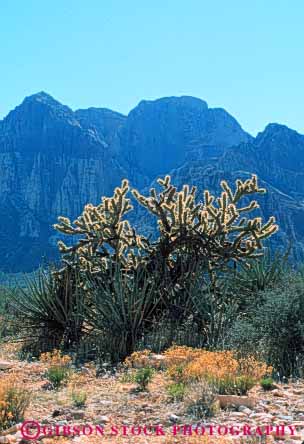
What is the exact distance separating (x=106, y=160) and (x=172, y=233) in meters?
142

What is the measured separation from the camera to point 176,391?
6266 millimetres

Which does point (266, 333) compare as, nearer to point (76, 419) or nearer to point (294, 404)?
point (294, 404)

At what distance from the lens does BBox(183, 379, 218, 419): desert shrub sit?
5492 millimetres

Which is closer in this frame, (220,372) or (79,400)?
(79,400)

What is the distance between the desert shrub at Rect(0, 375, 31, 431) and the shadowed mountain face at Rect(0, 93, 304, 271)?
75.9 meters

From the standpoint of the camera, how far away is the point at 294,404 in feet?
19.4

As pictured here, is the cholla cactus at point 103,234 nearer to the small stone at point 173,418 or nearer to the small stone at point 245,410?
the small stone at point 245,410

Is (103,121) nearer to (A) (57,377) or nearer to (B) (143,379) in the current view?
(A) (57,377)

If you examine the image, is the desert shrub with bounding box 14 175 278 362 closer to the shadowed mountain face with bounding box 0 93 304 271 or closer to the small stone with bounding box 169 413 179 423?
the small stone with bounding box 169 413 179 423

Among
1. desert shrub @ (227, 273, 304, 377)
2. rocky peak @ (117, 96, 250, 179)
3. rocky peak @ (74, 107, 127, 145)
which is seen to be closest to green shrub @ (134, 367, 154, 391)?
desert shrub @ (227, 273, 304, 377)

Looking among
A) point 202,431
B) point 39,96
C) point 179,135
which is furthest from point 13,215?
point 202,431

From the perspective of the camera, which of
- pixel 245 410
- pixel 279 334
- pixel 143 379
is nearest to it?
pixel 245 410

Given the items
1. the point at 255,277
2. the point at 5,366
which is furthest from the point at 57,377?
the point at 255,277

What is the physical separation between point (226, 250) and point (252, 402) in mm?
6293
